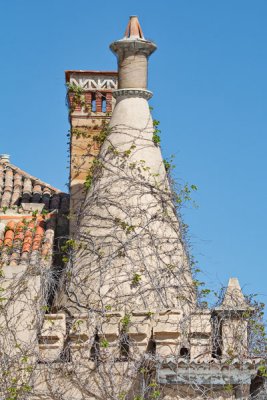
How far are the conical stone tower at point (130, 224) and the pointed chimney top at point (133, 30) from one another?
1 centimetres

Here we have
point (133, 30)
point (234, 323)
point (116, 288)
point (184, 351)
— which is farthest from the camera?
point (133, 30)

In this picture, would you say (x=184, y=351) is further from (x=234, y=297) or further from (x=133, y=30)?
(x=133, y=30)

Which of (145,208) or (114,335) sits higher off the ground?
(145,208)

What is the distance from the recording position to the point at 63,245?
71.5ft

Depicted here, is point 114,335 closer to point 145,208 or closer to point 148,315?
point 148,315

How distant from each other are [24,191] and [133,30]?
20.5 ft

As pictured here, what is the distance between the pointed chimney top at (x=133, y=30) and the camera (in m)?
22.0

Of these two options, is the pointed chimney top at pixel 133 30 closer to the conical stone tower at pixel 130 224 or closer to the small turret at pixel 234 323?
the conical stone tower at pixel 130 224

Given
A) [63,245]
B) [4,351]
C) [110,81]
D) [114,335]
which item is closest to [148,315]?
[114,335]

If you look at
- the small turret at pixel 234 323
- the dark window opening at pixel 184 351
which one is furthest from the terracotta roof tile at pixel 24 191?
the dark window opening at pixel 184 351

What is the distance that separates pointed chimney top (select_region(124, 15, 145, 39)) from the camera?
867 inches

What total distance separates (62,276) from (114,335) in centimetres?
235

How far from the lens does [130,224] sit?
20.3m

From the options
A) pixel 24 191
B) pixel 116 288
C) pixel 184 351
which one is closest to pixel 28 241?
pixel 116 288
